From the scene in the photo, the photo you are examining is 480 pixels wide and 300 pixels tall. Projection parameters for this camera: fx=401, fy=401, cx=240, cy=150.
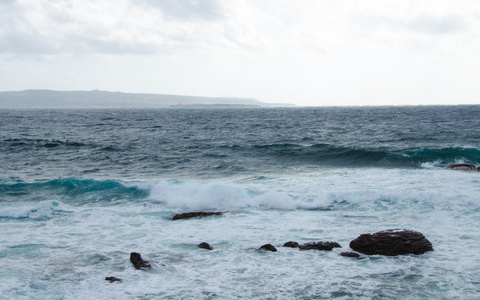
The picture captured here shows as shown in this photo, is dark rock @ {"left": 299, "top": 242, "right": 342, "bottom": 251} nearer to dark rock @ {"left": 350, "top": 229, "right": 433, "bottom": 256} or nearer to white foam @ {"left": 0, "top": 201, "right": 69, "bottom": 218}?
dark rock @ {"left": 350, "top": 229, "right": 433, "bottom": 256}

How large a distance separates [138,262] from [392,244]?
6402mm

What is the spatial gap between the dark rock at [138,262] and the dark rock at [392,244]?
17.4 feet

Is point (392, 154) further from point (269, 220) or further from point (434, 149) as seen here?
point (269, 220)

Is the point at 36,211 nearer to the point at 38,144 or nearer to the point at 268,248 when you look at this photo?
the point at 268,248

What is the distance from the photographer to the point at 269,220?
555 inches

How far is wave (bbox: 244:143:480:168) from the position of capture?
2742 centimetres

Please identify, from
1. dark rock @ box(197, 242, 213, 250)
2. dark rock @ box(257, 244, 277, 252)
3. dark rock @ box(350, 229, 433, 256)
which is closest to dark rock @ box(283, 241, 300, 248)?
dark rock @ box(257, 244, 277, 252)

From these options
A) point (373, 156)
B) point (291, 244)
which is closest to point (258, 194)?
point (291, 244)

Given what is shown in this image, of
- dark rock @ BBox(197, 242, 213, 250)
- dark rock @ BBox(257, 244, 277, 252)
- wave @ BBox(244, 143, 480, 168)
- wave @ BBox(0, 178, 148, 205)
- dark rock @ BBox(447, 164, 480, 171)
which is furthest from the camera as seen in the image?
wave @ BBox(244, 143, 480, 168)

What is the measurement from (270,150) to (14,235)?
2366 cm

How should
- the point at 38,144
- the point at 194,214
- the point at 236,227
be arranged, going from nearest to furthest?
the point at 236,227, the point at 194,214, the point at 38,144

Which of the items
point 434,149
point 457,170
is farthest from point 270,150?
point 457,170

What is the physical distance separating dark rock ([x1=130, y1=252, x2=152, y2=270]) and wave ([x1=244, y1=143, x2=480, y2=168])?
19.7 m

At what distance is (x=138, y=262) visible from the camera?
380 inches
